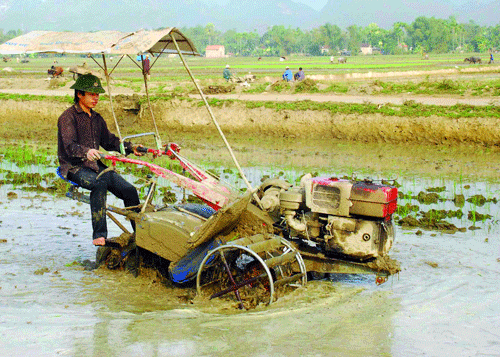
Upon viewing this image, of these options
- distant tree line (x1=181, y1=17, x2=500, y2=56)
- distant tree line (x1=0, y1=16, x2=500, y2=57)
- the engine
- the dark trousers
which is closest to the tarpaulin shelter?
the engine

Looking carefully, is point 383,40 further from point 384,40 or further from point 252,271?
point 252,271

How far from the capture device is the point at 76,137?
601cm

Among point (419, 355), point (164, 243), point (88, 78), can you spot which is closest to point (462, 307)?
point (419, 355)

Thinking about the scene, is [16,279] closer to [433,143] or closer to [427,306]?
[427,306]

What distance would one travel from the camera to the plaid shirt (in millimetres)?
5832

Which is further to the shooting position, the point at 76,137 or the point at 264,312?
the point at 76,137

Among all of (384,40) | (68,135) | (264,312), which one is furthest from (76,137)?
(384,40)

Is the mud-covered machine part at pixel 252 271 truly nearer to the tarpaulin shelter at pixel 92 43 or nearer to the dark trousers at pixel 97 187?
the tarpaulin shelter at pixel 92 43

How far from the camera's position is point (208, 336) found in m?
4.67

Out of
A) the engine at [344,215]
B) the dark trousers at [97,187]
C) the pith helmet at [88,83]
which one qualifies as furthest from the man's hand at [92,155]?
the engine at [344,215]

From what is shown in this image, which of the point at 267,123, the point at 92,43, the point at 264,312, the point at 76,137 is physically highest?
the point at 92,43

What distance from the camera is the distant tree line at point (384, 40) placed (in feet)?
417

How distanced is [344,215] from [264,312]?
1117mm

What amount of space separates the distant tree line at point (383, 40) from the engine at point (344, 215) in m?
118
